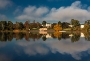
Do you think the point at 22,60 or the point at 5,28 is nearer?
the point at 22,60

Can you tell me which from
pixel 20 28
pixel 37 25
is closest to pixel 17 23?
pixel 20 28

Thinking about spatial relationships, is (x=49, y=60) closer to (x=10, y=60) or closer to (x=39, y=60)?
(x=39, y=60)

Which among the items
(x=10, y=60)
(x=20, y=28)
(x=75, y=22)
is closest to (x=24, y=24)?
(x=20, y=28)

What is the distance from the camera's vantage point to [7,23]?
79.6 m

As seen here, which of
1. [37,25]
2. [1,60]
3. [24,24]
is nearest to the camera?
[1,60]

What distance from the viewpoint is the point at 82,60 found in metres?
9.16

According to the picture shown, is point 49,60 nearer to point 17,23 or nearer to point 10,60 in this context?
point 10,60

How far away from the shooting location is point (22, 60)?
29.5 ft

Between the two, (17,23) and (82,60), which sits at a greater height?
(17,23)

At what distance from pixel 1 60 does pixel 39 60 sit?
7.56ft

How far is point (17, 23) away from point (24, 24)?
8.69 metres

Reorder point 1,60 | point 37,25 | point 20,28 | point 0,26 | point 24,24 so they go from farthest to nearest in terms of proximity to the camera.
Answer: point 37,25 → point 24,24 → point 20,28 → point 0,26 → point 1,60

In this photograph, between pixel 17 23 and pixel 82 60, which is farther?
pixel 17 23

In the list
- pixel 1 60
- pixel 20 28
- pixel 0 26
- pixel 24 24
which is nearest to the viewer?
pixel 1 60
